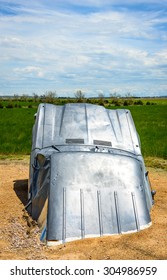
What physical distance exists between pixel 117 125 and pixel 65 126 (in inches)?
41.3

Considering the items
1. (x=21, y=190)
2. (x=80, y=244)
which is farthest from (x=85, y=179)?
(x=21, y=190)

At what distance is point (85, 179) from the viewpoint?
6.04m

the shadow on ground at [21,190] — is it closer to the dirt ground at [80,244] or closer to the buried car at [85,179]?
the dirt ground at [80,244]

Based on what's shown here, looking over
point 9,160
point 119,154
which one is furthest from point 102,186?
point 9,160

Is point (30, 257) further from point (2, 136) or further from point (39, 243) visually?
point (2, 136)

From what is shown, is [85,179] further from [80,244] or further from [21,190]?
[21,190]

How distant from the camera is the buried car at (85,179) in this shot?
5641 mm

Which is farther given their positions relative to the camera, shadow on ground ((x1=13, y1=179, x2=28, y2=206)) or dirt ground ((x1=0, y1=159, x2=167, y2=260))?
shadow on ground ((x1=13, y1=179, x2=28, y2=206))

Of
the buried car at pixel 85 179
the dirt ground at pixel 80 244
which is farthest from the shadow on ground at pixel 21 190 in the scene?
the buried car at pixel 85 179

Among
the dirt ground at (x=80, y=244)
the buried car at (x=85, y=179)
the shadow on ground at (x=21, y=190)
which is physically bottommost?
the shadow on ground at (x=21, y=190)

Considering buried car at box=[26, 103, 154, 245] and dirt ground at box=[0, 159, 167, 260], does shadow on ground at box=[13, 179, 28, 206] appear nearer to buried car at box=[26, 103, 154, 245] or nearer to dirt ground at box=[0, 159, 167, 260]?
dirt ground at box=[0, 159, 167, 260]

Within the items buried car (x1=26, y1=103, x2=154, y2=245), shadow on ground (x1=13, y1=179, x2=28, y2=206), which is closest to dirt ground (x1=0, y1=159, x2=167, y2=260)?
buried car (x1=26, y1=103, x2=154, y2=245)

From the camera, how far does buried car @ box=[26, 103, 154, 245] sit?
564cm

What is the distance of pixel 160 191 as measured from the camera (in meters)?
8.82
